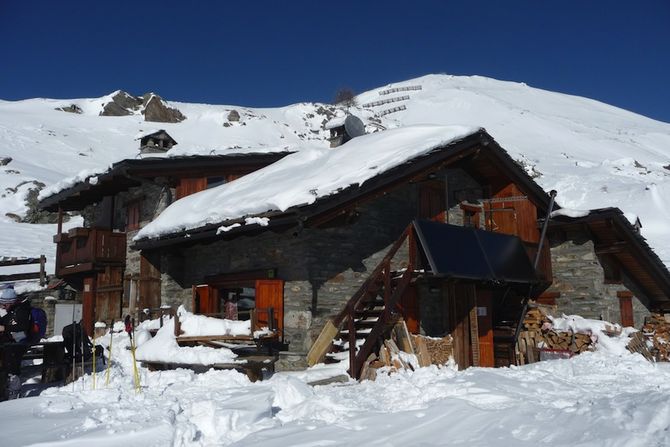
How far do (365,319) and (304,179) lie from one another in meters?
3.43

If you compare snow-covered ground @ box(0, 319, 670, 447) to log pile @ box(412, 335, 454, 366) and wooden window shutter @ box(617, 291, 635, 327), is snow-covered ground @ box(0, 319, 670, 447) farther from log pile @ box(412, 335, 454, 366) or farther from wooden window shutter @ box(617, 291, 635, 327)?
wooden window shutter @ box(617, 291, 635, 327)

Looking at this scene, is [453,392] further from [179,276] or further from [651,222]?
[651,222]

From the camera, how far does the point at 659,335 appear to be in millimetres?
14727

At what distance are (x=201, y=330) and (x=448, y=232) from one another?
18.1 ft

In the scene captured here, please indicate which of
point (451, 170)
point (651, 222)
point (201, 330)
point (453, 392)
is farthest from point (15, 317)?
point (651, 222)

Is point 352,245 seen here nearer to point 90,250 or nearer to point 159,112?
point 90,250

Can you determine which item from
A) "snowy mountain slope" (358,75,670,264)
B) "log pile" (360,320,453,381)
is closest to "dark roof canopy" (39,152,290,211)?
"log pile" (360,320,453,381)

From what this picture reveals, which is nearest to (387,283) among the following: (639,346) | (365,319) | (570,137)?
(365,319)

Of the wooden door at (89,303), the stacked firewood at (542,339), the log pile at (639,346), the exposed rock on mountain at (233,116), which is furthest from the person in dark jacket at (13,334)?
the exposed rock on mountain at (233,116)

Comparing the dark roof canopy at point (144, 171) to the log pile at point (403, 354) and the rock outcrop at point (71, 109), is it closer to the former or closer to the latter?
the log pile at point (403, 354)

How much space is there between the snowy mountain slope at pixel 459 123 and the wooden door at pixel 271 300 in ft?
23.2

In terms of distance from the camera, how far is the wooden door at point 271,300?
1117 centimetres

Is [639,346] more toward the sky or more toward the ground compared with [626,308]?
more toward the ground

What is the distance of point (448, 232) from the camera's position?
1191 cm
